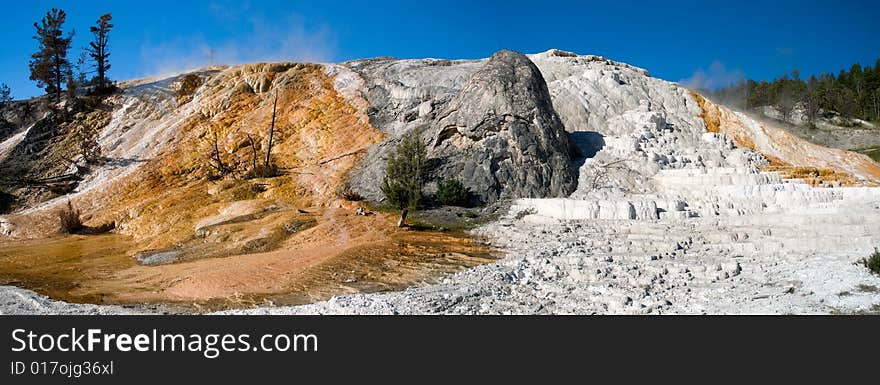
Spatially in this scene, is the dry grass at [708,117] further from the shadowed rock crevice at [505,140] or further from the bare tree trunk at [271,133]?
the bare tree trunk at [271,133]

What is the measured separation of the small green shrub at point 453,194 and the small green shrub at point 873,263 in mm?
10488

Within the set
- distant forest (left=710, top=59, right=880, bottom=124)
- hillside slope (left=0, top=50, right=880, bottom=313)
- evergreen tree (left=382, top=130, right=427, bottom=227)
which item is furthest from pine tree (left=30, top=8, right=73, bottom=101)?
distant forest (left=710, top=59, right=880, bottom=124)

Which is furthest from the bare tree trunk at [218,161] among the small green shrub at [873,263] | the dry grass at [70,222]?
the small green shrub at [873,263]

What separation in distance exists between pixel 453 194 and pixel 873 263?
1086 centimetres

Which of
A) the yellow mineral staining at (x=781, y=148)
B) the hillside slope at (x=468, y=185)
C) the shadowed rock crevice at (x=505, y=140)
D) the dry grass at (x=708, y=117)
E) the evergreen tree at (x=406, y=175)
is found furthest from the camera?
the dry grass at (x=708, y=117)

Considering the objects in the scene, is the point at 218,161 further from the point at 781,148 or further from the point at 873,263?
the point at 781,148

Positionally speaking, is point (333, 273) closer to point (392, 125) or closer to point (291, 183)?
point (291, 183)

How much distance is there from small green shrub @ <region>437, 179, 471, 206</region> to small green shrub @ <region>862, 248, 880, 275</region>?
10488 mm

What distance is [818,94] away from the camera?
58031 mm

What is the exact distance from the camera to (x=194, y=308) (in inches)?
391

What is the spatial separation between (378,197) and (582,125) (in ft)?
33.2

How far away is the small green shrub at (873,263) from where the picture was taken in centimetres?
1054

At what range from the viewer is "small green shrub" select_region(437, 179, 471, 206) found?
1852cm

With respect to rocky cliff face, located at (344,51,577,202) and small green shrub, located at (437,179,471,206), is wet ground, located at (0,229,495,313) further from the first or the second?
rocky cliff face, located at (344,51,577,202)
